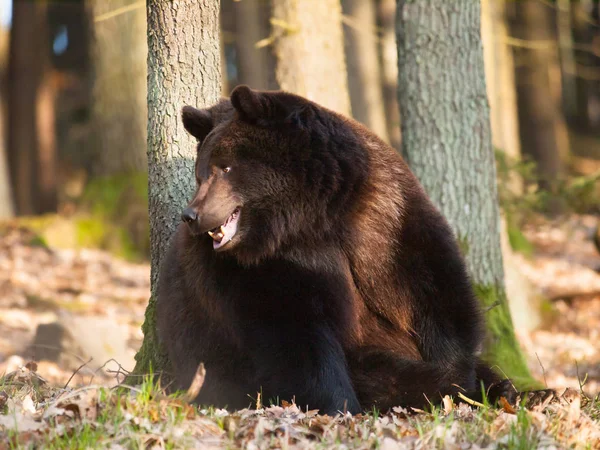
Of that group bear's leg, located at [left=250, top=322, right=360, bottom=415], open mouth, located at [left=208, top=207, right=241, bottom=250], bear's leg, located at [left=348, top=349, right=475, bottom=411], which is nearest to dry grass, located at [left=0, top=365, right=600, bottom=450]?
bear's leg, located at [left=250, top=322, right=360, bottom=415]

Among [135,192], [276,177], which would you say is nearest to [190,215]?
[276,177]

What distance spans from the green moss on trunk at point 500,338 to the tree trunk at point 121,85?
26.7ft

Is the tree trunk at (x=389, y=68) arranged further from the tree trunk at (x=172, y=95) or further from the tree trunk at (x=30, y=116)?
the tree trunk at (x=172, y=95)

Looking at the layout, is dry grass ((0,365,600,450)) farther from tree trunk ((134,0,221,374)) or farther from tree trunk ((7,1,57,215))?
tree trunk ((7,1,57,215))

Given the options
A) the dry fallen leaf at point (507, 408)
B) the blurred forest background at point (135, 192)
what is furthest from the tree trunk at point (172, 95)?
the dry fallen leaf at point (507, 408)

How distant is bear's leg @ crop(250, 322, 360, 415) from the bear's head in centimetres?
51

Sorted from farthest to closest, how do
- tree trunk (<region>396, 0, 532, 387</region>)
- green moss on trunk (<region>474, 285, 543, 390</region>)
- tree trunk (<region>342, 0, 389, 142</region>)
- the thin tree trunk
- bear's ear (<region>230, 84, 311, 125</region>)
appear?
1. tree trunk (<region>342, 0, 389, 142</region>)
2. the thin tree trunk
3. tree trunk (<region>396, 0, 532, 387</region>)
4. green moss on trunk (<region>474, 285, 543, 390</region>)
5. bear's ear (<region>230, 84, 311, 125</region>)

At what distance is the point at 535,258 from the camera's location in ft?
51.6

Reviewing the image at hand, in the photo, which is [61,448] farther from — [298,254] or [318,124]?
[318,124]

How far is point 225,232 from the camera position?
468 centimetres

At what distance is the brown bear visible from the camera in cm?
457

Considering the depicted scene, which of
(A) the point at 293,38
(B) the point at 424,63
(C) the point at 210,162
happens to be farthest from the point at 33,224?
(C) the point at 210,162

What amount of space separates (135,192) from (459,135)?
7.60 m

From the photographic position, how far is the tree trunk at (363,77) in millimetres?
17375
